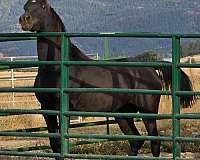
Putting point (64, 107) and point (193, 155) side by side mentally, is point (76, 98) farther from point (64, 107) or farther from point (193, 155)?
point (193, 155)

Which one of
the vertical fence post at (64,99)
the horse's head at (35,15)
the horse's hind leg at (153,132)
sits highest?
the horse's head at (35,15)

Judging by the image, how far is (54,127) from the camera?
378 inches

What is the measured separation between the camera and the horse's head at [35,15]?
9.27 m

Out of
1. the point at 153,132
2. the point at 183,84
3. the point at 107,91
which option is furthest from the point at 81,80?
the point at 183,84

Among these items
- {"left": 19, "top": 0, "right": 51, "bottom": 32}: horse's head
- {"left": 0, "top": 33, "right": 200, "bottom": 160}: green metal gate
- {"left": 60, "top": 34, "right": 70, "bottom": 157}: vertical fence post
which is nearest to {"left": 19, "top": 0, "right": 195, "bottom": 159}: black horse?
{"left": 19, "top": 0, "right": 51, "bottom": 32}: horse's head

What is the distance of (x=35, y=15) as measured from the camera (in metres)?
9.54

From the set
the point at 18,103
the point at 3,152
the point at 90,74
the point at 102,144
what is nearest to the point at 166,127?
the point at 102,144

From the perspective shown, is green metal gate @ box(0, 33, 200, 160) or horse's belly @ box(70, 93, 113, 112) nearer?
green metal gate @ box(0, 33, 200, 160)

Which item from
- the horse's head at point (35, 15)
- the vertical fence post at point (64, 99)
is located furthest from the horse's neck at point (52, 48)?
the vertical fence post at point (64, 99)

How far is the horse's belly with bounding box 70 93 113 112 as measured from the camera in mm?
Result: 9609

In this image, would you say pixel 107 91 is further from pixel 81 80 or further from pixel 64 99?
pixel 81 80

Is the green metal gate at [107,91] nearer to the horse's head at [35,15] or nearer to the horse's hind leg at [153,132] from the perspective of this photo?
the horse's head at [35,15]

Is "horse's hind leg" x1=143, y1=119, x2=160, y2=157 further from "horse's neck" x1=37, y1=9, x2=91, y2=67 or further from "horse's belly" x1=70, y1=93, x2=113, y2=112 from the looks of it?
"horse's neck" x1=37, y1=9, x2=91, y2=67

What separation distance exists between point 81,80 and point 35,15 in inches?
45.0
